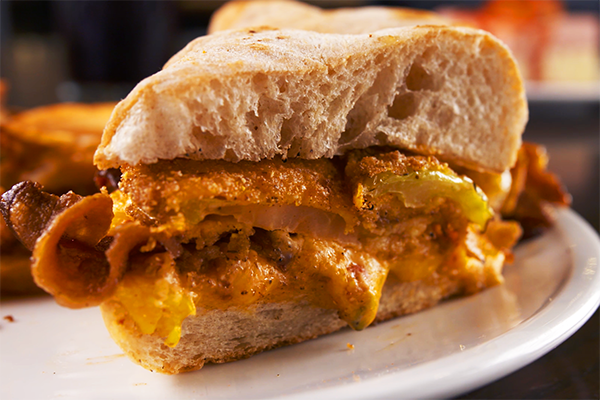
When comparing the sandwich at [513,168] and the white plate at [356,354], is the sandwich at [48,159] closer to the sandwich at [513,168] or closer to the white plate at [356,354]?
the white plate at [356,354]

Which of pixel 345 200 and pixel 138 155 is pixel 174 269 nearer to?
pixel 138 155

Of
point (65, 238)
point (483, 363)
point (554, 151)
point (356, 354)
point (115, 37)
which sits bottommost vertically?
point (554, 151)

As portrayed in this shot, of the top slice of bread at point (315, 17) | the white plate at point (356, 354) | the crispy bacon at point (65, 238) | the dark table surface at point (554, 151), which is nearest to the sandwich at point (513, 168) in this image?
the top slice of bread at point (315, 17)

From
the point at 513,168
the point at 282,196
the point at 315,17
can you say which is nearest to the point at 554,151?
the point at 513,168

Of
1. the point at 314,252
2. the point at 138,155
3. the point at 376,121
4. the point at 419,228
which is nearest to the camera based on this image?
the point at 138,155

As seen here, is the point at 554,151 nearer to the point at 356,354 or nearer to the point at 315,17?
the point at 315,17

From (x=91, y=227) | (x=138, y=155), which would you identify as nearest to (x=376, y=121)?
(x=138, y=155)
